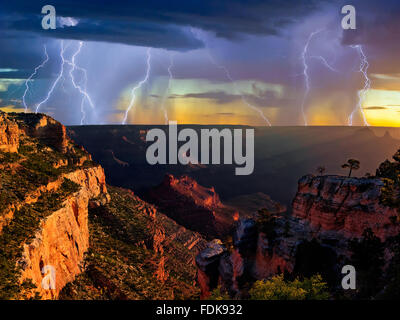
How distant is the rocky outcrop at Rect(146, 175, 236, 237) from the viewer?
118 meters

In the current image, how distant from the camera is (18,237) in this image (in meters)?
28.7

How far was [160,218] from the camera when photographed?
96125 mm

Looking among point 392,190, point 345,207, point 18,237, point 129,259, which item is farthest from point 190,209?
point 18,237

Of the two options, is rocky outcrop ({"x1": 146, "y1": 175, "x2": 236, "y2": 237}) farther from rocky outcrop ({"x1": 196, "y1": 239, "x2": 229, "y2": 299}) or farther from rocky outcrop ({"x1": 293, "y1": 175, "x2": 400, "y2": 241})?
rocky outcrop ({"x1": 293, "y1": 175, "x2": 400, "y2": 241})

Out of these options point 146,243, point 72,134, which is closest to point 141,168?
point 72,134

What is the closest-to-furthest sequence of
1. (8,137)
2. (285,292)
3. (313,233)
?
1. (285,292)
2. (313,233)
3. (8,137)

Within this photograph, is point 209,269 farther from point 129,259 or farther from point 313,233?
point 313,233

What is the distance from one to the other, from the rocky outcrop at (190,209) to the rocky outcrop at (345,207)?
74.1 metres

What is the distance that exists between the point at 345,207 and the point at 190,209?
9089 cm

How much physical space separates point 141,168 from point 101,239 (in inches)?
4894

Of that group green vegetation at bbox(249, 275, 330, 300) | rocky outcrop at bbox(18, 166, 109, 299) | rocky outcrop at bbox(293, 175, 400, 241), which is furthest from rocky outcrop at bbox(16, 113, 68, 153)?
green vegetation at bbox(249, 275, 330, 300)

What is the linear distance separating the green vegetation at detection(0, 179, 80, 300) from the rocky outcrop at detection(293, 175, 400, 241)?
3001 centimetres

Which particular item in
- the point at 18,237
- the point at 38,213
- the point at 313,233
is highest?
the point at 38,213

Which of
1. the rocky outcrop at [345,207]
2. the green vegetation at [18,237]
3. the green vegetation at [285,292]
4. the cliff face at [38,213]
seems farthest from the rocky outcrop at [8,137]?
the rocky outcrop at [345,207]
